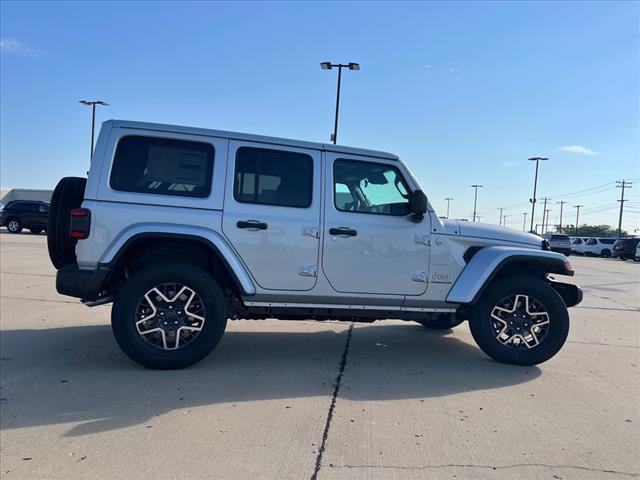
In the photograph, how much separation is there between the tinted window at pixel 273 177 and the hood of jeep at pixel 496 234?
68.3 inches

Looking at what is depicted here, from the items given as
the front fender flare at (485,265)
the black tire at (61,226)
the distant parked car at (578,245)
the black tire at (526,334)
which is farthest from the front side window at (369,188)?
the distant parked car at (578,245)

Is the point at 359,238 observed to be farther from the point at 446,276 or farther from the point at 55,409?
the point at 55,409

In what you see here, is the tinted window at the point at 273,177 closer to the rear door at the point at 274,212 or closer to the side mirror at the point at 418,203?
the rear door at the point at 274,212

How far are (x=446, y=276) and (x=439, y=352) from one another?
1.08 meters

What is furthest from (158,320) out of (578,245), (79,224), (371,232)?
(578,245)

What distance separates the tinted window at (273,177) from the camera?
4879mm

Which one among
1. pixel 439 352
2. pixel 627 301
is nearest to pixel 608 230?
pixel 627 301

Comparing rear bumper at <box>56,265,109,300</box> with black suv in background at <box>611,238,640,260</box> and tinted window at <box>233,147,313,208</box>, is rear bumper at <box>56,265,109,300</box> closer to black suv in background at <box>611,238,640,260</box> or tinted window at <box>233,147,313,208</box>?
tinted window at <box>233,147,313,208</box>

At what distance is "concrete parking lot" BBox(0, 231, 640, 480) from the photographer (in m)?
3.07

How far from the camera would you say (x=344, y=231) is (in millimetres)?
4961

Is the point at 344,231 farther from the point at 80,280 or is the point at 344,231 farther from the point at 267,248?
the point at 80,280

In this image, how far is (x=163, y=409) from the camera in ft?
12.5

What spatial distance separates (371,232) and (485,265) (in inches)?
48.0

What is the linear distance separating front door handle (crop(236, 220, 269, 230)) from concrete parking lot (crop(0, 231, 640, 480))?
1.37m
